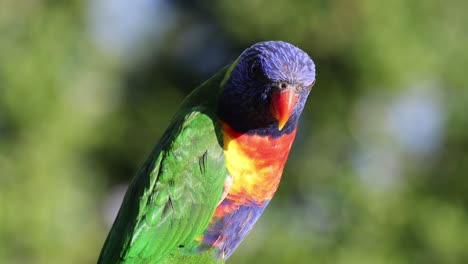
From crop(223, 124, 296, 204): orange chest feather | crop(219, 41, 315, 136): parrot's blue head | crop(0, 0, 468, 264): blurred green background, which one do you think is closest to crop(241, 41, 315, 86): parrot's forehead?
crop(219, 41, 315, 136): parrot's blue head

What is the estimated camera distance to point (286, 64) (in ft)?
8.03

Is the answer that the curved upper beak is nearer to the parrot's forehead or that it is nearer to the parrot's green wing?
the parrot's forehead

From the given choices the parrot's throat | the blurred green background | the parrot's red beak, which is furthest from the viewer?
the blurred green background

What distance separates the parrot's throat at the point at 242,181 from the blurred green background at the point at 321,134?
3977mm

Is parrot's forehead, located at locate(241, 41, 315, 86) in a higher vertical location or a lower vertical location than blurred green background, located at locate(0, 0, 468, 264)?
higher

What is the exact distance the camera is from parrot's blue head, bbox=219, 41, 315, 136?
96.5 inches

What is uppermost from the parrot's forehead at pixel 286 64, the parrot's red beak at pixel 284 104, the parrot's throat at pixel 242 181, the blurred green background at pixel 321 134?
the parrot's forehead at pixel 286 64

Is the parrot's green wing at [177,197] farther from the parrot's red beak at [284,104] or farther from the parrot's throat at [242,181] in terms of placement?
the parrot's red beak at [284,104]

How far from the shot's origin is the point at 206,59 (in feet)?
27.6

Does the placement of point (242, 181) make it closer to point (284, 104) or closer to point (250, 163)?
point (250, 163)

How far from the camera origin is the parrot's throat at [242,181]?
253 centimetres

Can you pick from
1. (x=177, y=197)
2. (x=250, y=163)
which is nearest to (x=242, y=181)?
(x=250, y=163)

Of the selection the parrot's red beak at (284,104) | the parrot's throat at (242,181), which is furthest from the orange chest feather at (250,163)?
the parrot's red beak at (284,104)

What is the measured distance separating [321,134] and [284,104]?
4.76 metres
